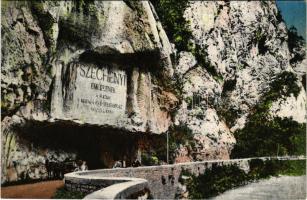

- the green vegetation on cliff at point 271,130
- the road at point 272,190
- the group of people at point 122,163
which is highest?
the green vegetation on cliff at point 271,130

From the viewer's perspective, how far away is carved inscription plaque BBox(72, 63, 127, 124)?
1380cm

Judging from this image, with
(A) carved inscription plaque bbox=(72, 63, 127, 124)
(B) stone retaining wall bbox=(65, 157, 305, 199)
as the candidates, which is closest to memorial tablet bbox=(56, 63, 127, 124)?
(A) carved inscription plaque bbox=(72, 63, 127, 124)

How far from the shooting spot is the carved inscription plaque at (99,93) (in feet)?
45.3

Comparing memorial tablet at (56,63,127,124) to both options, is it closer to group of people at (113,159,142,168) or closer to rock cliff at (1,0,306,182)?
rock cliff at (1,0,306,182)

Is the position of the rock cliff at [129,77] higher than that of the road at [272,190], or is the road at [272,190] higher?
the rock cliff at [129,77]

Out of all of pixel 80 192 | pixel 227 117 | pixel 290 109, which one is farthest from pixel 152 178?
pixel 290 109

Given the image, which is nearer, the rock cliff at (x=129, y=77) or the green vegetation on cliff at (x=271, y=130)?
the rock cliff at (x=129, y=77)

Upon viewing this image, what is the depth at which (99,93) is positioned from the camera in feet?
46.7

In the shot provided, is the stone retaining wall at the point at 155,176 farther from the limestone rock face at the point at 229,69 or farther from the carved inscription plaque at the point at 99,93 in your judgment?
the limestone rock face at the point at 229,69

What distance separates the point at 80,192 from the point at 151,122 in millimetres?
7205

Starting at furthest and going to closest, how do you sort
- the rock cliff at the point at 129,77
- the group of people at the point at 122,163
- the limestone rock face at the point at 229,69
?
the limestone rock face at the point at 229,69 → the group of people at the point at 122,163 → the rock cliff at the point at 129,77

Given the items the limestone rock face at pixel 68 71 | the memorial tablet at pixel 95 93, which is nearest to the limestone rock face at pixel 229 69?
the limestone rock face at pixel 68 71

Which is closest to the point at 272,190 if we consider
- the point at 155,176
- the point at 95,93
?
the point at 155,176

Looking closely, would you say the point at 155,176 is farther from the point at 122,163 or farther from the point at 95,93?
the point at 95,93
